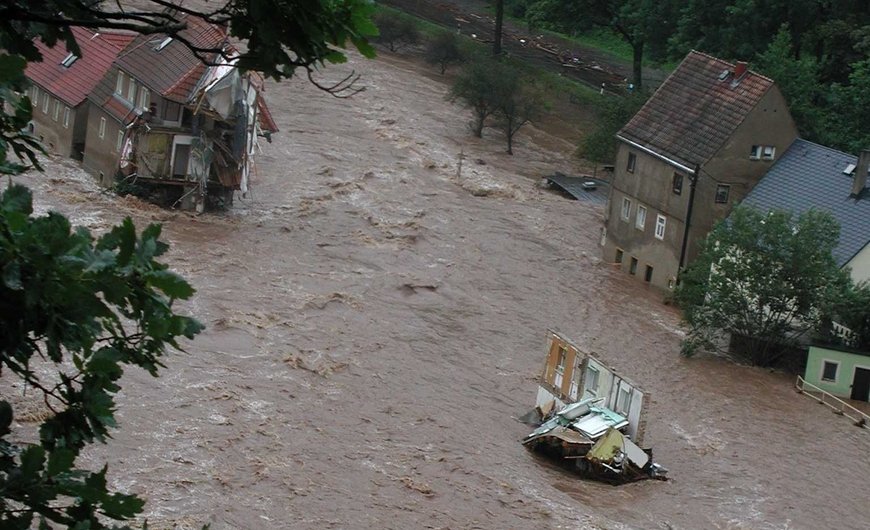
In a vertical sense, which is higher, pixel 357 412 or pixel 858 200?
pixel 858 200

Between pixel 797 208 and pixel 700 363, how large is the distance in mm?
6058

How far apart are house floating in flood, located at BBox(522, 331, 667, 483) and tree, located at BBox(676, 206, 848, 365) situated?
5.71 m

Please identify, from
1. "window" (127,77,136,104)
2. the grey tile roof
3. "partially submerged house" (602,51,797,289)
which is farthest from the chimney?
"window" (127,77,136,104)

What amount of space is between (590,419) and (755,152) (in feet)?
46.5

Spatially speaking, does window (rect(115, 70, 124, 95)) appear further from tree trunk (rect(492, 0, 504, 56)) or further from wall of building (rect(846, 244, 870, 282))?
tree trunk (rect(492, 0, 504, 56))

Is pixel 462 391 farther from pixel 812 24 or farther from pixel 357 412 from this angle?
pixel 812 24

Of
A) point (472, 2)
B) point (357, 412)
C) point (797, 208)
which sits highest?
point (472, 2)

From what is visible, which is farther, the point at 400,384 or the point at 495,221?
the point at 495,221

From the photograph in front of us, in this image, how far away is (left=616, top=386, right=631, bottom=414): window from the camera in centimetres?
2934

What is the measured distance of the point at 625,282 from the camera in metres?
41.2

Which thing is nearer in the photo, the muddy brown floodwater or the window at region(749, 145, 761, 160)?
the muddy brown floodwater

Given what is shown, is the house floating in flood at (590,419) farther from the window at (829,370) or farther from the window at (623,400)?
the window at (829,370)

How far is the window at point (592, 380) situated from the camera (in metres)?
30.3

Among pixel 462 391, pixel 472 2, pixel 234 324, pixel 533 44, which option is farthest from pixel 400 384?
pixel 472 2
